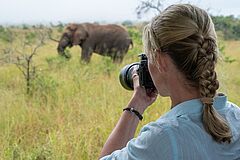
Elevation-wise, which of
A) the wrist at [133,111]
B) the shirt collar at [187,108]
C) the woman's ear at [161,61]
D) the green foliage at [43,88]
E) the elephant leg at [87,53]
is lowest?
the elephant leg at [87,53]

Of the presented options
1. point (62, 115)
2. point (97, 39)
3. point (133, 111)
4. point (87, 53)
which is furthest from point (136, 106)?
point (97, 39)

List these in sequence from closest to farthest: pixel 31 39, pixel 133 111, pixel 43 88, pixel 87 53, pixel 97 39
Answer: pixel 133 111 → pixel 43 88 → pixel 31 39 → pixel 87 53 → pixel 97 39

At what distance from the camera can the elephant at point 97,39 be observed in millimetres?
5813

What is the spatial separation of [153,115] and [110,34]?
4352 millimetres

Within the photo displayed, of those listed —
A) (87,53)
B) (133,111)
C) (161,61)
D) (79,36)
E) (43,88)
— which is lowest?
(87,53)

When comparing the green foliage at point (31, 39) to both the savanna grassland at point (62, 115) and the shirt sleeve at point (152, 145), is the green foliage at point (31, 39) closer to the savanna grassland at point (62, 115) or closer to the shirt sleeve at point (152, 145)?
the savanna grassland at point (62, 115)

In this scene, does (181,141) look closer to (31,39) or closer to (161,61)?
(161,61)

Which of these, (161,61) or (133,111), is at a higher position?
(161,61)

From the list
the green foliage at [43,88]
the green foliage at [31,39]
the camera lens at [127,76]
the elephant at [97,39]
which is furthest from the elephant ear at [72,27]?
the camera lens at [127,76]

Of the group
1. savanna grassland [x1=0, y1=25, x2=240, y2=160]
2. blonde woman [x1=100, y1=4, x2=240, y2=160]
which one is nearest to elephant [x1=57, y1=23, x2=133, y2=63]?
savanna grassland [x1=0, y1=25, x2=240, y2=160]

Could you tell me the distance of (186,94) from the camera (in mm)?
611

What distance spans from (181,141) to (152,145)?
0.12 ft

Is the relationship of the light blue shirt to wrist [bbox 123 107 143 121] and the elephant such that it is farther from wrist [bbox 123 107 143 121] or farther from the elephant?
the elephant

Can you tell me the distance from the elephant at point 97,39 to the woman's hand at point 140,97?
4885 mm
